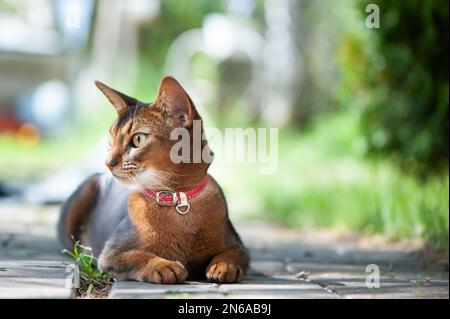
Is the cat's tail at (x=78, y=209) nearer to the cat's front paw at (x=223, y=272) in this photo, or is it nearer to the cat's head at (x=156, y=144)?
the cat's head at (x=156, y=144)

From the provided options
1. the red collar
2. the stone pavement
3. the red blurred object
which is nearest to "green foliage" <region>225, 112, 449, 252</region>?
the stone pavement

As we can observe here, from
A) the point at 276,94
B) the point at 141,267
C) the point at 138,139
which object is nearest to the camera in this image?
the point at 141,267

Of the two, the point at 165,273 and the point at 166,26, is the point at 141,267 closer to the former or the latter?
the point at 165,273

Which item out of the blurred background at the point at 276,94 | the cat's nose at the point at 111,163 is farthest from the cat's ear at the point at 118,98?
the blurred background at the point at 276,94

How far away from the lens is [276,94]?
1217 centimetres

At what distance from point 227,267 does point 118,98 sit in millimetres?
880

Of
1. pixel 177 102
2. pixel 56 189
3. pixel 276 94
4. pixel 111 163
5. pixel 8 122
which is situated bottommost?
pixel 111 163

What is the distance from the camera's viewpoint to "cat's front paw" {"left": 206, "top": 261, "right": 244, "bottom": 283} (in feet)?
9.71

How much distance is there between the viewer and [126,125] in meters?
3.08

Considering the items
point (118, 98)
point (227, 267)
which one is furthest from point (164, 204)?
point (118, 98)

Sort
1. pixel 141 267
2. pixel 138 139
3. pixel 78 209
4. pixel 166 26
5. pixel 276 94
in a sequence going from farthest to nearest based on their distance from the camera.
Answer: pixel 166 26 → pixel 276 94 → pixel 78 209 → pixel 138 139 → pixel 141 267

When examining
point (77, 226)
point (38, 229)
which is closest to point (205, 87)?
point (38, 229)

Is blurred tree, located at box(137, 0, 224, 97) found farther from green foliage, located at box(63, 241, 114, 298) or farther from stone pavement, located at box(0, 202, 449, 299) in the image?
green foliage, located at box(63, 241, 114, 298)

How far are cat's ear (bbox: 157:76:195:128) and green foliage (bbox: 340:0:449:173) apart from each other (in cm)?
248
